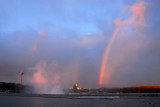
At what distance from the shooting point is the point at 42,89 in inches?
7554

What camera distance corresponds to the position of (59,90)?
195125 mm

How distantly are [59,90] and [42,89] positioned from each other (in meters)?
20.0
